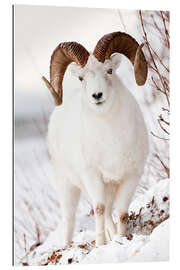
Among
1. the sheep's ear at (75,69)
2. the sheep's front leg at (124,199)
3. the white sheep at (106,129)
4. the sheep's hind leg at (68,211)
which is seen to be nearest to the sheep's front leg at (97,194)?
the white sheep at (106,129)

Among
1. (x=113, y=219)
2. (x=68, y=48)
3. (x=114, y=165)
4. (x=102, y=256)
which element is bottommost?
(x=102, y=256)

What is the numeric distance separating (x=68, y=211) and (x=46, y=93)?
0.90m

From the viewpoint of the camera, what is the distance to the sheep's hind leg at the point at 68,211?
3830 mm

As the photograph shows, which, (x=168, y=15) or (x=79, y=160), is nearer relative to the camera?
(x=79, y=160)

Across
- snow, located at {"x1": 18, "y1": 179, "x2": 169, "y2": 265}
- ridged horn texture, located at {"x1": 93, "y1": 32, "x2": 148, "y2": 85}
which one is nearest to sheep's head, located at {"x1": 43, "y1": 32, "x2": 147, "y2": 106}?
ridged horn texture, located at {"x1": 93, "y1": 32, "x2": 148, "y2": 85}

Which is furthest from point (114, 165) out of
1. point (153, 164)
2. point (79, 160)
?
point (153, 164)

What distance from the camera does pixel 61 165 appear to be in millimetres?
3854

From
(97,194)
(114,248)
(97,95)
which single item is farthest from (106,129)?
(114,248)

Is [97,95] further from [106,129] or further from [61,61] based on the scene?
[61,61]

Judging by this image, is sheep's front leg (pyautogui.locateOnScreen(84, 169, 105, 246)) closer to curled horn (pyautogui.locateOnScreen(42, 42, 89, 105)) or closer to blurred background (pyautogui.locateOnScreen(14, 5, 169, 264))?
blurred background (pyautogui.locateOnScreen(14, 5, 169, 264))

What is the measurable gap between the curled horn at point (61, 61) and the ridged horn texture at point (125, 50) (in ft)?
0.36

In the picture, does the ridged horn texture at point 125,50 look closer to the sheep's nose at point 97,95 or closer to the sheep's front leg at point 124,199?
the sheep's nose at point 97,95

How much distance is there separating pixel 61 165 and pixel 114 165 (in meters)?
0.47
